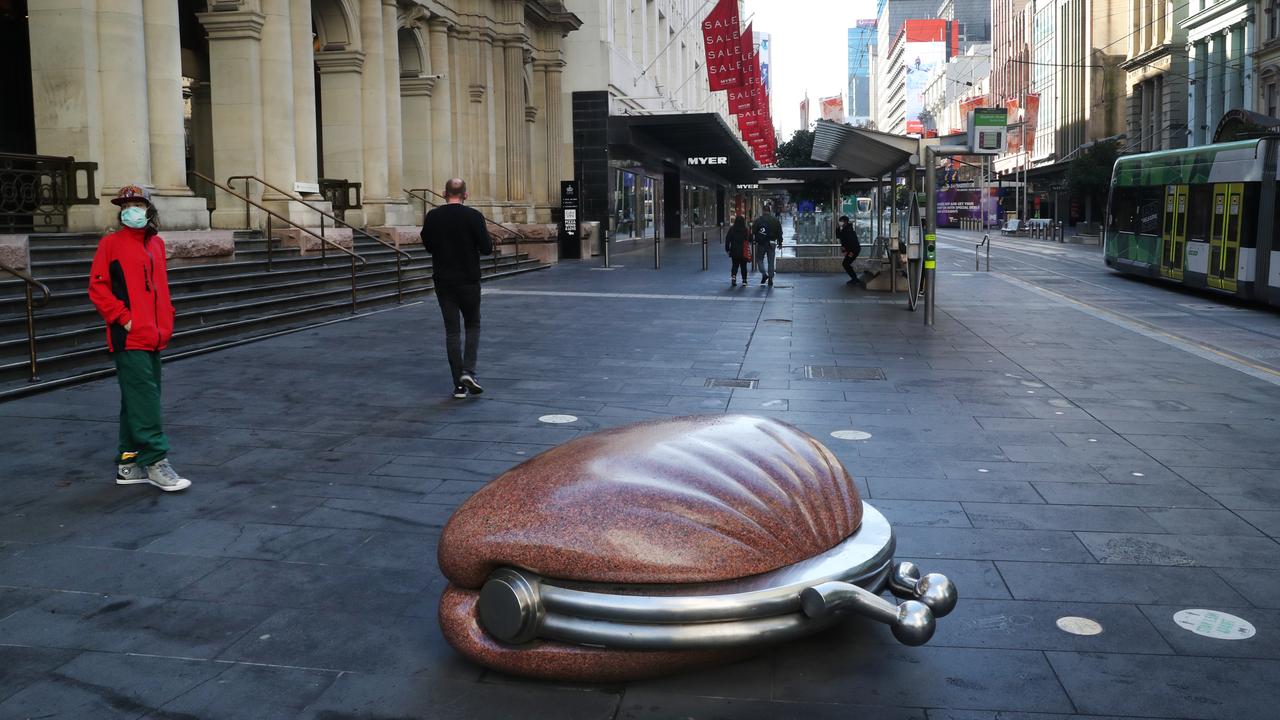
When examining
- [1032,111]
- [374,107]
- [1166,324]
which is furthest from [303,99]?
[1032,111]

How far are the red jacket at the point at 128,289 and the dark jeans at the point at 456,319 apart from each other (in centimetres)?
352

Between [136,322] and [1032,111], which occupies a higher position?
[1032,111]

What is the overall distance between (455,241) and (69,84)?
817 cm

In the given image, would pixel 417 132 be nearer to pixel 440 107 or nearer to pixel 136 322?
pixel 440 107

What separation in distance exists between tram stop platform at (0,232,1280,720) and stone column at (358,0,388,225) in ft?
38.1

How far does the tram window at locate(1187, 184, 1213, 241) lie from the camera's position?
22.6 meters

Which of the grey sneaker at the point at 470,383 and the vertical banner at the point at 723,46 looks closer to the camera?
the grey sneaker at the point at 470,383

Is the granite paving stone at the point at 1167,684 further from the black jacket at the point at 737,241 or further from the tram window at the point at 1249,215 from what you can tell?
the black jacket at the point at 737,241

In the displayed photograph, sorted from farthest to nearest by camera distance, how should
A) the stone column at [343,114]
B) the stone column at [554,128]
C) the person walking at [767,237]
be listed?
the stone column at [554,128]
the person walking at [767,237]
the stone column at [343,114]

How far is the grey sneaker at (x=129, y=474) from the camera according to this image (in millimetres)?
6613

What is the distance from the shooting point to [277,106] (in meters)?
19.8

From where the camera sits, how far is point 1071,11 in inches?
3435

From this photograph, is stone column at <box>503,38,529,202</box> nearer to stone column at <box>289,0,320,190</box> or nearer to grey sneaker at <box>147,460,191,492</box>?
stone column at <box>289,0,320,190</box>

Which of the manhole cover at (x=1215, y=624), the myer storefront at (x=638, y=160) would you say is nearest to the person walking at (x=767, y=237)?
the myer storefront at (x=638, y=160)
